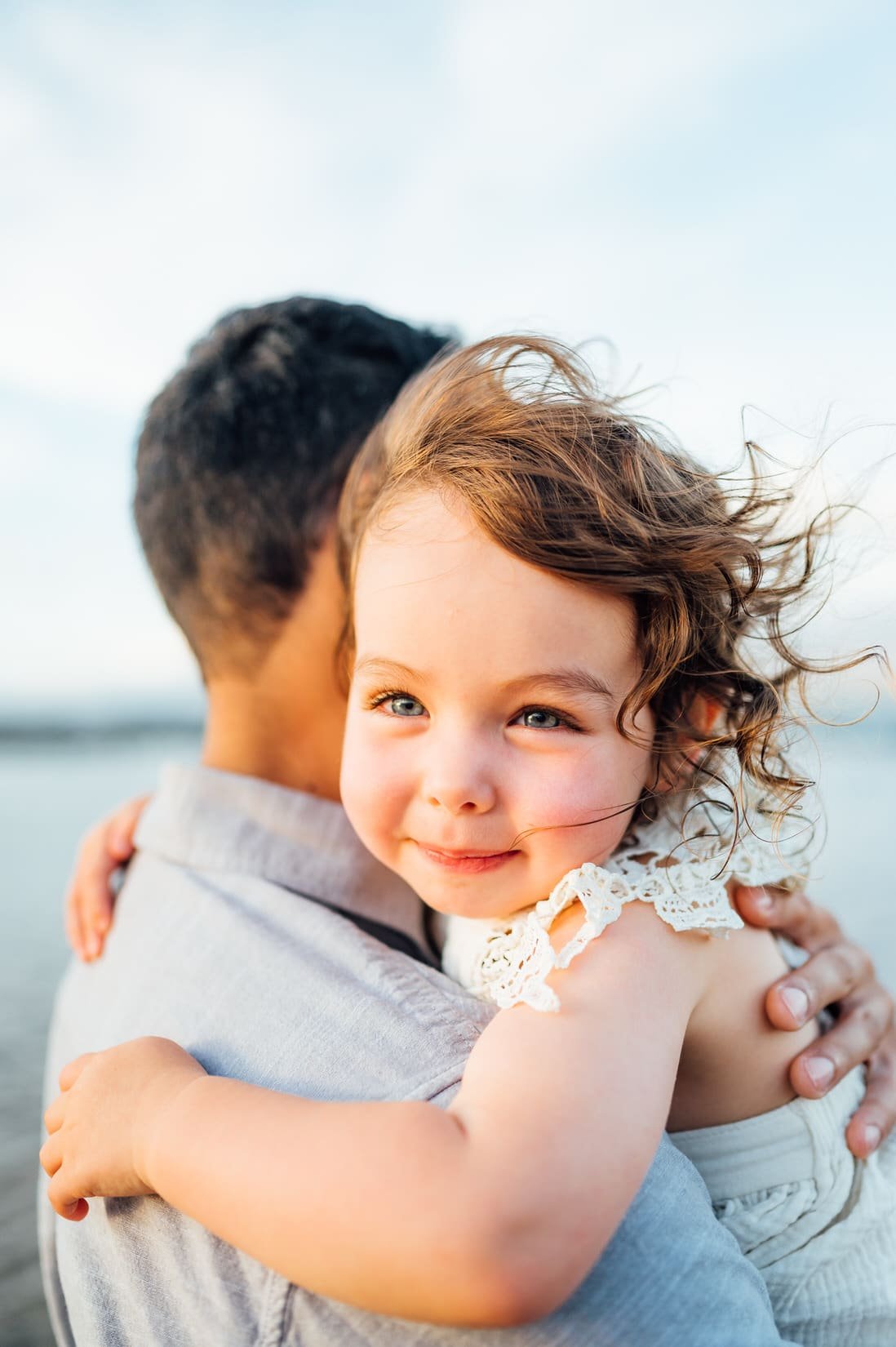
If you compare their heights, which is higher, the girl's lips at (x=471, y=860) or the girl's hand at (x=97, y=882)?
the girl's lips at (x=471, y=860)

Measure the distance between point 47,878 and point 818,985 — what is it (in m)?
4.14

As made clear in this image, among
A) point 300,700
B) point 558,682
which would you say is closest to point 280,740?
point 300,700

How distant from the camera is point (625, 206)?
22.1ft

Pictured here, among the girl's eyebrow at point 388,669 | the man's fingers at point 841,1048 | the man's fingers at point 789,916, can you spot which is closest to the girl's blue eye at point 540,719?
the girl's eyebrow at point 388,669

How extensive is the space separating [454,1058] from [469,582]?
0.62 metres

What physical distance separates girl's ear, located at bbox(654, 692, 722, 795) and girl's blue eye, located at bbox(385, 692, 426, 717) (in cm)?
38

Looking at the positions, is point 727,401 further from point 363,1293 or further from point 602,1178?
point 363,1293

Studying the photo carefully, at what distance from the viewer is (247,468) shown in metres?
2.21

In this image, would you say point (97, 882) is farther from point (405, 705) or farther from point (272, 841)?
point (405, 705)

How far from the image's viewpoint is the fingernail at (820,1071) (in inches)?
61.4

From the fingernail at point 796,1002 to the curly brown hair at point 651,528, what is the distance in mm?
288

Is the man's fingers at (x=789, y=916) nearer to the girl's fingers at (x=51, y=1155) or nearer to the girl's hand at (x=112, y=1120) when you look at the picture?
the girl's hand at (x=112, y=1120)

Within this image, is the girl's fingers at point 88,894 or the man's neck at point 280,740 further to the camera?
the man's neck at point 280,740

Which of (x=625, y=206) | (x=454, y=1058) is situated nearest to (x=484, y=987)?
(x=454, y=1058)
